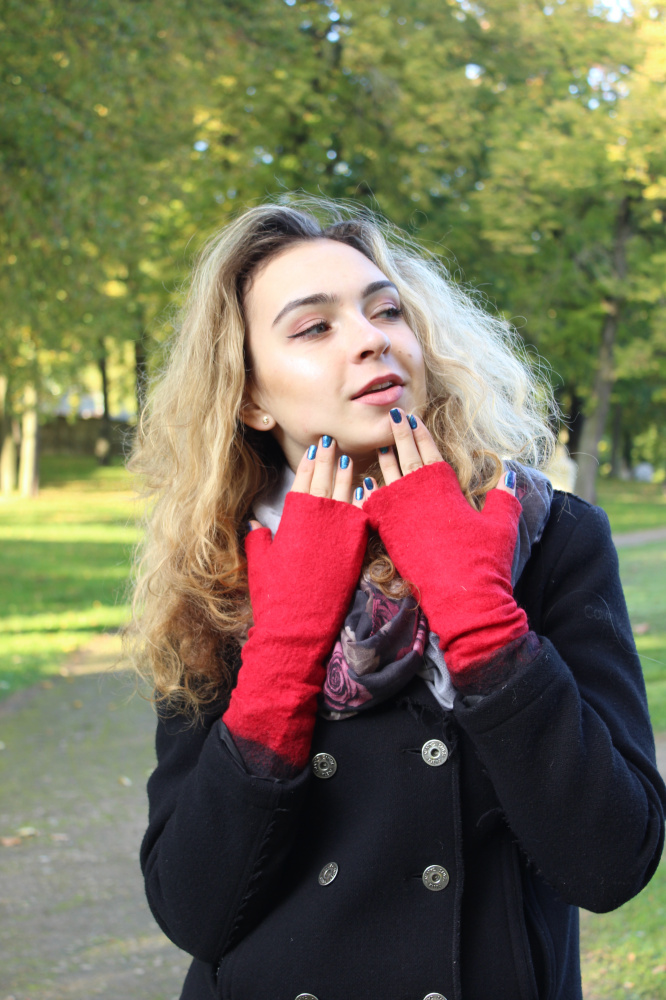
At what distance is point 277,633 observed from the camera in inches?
64.6

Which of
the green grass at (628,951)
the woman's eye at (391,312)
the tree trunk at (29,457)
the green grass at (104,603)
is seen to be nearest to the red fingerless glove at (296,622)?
the woman's eye at (391,312)

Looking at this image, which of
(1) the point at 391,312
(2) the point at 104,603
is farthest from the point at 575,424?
(1) the point at 391,312

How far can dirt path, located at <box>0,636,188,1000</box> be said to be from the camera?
362 centimetres

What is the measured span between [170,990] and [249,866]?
2.34 meters

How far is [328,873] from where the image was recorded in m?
1.64

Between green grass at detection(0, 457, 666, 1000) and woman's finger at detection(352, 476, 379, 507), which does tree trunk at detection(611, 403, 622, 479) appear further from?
woman's finger at detection(352, 476, 379, 507)

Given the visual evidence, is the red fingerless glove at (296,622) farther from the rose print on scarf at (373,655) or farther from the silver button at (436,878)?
the silver button at (436,878)

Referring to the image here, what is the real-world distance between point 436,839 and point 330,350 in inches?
37.1

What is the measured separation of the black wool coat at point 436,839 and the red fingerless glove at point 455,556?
8 cm

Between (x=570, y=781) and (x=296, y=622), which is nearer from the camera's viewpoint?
(x=570, y=781)

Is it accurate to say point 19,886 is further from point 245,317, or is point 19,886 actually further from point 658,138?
point 658,138

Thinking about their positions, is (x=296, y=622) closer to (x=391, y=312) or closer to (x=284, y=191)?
(x=391, y=312)

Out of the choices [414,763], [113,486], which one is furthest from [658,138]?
[113,486]

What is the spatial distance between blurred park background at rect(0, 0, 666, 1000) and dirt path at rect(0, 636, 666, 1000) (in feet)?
0.12
